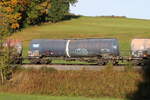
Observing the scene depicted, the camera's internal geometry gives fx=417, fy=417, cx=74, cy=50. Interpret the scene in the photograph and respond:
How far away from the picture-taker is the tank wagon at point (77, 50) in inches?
1921

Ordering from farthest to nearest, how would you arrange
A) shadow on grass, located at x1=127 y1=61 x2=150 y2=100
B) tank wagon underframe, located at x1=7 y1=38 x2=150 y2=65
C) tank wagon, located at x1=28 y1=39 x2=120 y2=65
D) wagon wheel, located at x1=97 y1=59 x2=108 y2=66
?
tank wagon, located at x1=28 y1=39 x2=120 y2=65 < tank wagon underframe, located at x1=7 y1=38 x2=150 y2=65 < wagon wheel, located at x1=97 y1=59 x2=108 y2=66 < shadow on grass, located at x1=127 y1=61 x2=150 y2=100

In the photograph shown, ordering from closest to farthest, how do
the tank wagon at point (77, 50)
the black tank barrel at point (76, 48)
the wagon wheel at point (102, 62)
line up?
the wagon wheel at point (102, 62) → the tank wagon at point (77, 50) → the black tank barrel at point (76, 48)

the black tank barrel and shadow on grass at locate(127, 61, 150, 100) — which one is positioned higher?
the black tank barrel

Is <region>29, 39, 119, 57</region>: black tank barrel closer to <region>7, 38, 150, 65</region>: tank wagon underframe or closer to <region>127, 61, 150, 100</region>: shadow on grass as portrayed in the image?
<region>7, 38, 150, 65</region>: tank wagon underframe

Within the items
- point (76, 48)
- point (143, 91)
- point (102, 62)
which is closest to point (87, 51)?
point (76, 48)

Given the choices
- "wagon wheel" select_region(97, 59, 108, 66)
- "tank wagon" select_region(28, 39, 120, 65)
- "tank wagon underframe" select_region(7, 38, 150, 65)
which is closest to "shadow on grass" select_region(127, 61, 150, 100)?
"tank wagon underframe" select_region(7, 38, 150, 65)

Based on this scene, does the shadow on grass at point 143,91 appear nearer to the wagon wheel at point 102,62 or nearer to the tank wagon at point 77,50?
the wagon wheel at point 102,62

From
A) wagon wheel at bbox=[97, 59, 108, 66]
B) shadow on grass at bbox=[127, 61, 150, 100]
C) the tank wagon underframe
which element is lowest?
shadow on grass at bbox=[127, 61, 150, 100]

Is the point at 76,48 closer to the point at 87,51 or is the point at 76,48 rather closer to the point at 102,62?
the point at 87,51

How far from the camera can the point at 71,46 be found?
167ft

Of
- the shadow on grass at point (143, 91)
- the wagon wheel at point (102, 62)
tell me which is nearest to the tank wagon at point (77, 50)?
the wagon wheel at point (102, 62)

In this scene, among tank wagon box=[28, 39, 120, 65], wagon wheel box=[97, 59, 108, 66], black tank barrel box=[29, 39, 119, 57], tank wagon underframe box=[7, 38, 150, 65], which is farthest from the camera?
black tank barrel box=[29, 39, 119, 57]

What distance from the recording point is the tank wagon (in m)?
48.8

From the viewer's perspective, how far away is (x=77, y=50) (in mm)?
50156
